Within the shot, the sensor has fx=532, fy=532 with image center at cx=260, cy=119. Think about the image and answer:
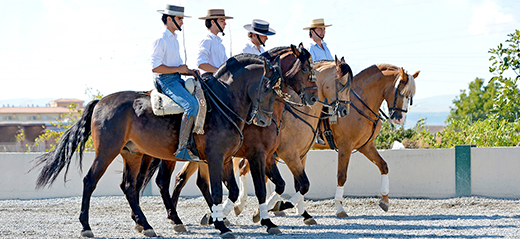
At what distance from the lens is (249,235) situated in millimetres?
6777

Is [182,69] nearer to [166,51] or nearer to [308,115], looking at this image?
[166,51]

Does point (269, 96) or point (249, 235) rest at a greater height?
point (269, 96)

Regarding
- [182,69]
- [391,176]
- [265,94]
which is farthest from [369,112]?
[182,69]

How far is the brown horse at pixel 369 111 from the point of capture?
8.74 metres

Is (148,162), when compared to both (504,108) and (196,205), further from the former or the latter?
(504,108)

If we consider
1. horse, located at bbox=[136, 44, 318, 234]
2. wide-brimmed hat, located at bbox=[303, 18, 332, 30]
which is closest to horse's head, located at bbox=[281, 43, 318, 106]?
horse, located at bbox=[136, 44, 318, 234]

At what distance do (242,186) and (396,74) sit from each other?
3.20m

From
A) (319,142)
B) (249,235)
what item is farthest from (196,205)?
(249,235)

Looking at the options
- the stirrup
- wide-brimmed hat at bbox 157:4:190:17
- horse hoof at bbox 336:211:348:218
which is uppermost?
wide-brimmed hat at bbox 157:4:190:17

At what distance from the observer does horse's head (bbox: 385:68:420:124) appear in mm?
8672

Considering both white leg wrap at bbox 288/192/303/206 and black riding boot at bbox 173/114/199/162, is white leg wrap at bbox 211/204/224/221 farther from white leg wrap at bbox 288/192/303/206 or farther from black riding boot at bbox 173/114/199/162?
white leg wrap at bbox 288/192/303/206

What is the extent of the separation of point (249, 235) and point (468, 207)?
4566mm

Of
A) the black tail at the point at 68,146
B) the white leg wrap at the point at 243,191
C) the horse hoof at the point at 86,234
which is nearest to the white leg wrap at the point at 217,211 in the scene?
the horse hoof at the point at 86,234

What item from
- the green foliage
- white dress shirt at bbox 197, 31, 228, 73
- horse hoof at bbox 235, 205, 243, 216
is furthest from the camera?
the green foliage
